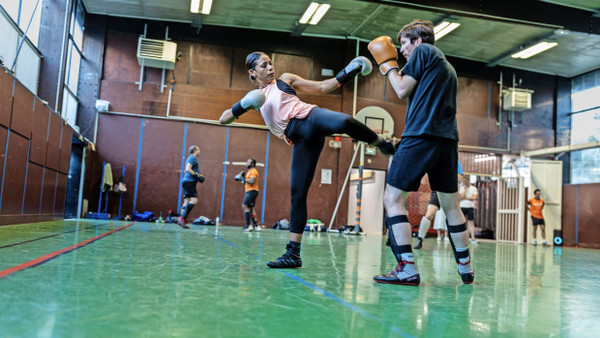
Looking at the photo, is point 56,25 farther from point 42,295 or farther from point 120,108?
point 42,295

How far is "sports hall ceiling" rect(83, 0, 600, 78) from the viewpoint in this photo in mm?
10672

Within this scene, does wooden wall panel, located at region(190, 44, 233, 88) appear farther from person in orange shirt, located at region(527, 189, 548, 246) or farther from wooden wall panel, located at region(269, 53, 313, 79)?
person in orange shirt, located at region(527, 189, 548, 246)

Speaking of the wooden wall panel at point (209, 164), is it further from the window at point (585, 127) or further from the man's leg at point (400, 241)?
the window at point (585, 127)

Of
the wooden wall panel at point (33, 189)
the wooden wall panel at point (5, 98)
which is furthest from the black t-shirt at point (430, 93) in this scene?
the wooden wall panel at point (33, 189)

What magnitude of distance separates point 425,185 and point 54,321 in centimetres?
1445

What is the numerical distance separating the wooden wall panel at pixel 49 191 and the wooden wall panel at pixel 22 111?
1423 mm

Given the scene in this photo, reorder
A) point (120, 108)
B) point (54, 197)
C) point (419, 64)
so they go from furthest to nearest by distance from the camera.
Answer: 1. point (120, 108)
2. point (54, 197)
3. point (419, 64)

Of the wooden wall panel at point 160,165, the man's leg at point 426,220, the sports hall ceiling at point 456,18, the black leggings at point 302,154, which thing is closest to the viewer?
the black leggings at point 302,154

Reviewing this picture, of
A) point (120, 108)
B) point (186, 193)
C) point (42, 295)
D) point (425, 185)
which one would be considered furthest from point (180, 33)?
point (42, 295)

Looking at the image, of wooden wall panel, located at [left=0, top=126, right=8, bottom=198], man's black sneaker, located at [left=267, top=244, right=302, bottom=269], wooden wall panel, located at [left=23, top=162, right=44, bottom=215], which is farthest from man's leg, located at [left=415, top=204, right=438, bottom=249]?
wooden wall panel, located at [left=23, top=162, right=44, bottom=215]

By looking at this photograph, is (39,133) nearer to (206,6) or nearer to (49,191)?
(49,191)

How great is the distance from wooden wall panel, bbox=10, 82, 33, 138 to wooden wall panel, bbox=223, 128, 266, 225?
23.6ft

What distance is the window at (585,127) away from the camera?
15.2 m

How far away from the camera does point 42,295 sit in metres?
1.69
